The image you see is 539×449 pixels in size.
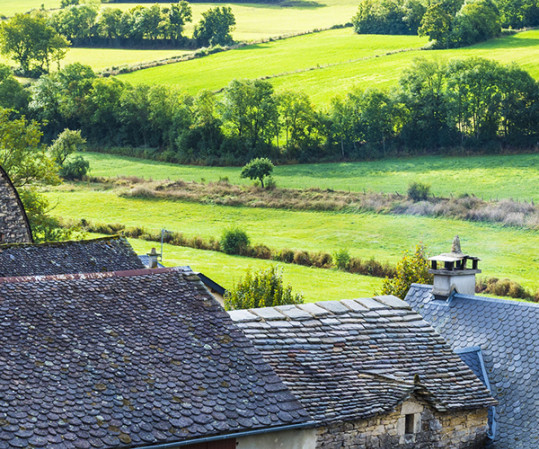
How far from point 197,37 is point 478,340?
306 feet

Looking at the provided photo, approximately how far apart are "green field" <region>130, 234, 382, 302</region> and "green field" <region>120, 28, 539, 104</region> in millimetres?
29147

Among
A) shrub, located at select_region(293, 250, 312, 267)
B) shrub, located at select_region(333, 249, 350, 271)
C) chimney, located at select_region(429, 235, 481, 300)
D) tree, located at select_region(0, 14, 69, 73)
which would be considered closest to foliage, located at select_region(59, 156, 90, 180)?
shrub, located at select_region(293, 250, 312, 267)

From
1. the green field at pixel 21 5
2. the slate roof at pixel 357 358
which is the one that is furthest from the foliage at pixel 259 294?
the green field at pixel 21 5

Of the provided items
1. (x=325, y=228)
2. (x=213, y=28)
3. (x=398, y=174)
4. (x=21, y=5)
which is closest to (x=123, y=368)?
(x=325, y=228)

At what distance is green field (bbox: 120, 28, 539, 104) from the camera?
84.7 m

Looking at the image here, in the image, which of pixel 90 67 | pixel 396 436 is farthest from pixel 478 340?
pixel 90 67

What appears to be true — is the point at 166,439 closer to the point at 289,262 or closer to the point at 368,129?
Result: the point at 289,262

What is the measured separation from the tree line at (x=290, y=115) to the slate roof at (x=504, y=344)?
5016 centimetres

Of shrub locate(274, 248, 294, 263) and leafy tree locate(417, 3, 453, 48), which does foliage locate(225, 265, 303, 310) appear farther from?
leafy tree locate(417, 3, 453, 48)

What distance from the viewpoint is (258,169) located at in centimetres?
7556

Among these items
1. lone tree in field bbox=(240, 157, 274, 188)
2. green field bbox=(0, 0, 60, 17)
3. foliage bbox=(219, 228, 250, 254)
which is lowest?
foliage bbox=(219, 228, 250, 254)

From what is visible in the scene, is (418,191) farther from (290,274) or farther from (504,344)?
(504,344)

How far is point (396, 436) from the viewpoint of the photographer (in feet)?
52.1

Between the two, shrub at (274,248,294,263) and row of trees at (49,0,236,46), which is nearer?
shrub at (274,248,294,263)
